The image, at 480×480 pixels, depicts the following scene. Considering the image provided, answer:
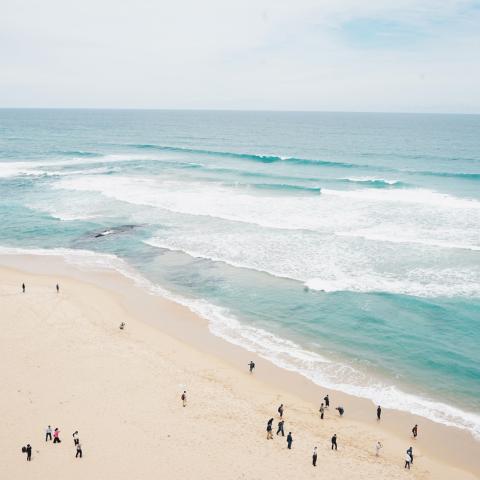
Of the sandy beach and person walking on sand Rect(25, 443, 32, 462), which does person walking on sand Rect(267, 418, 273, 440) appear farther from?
person walking on sand Rect(25, 443, 32, 462)

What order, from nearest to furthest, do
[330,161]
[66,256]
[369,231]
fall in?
[66,256]
[369,231]
[330,161]

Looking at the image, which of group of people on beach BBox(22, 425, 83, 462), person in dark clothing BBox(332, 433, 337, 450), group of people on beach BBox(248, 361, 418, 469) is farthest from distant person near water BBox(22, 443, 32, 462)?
person in dark clothing BBox(332, 433, 337, 450)

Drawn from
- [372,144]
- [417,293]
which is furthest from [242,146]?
[417,293]

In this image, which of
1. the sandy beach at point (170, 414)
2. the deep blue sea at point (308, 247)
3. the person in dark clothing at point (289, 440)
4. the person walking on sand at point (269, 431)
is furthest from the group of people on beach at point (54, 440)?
the deep blue sea at point (308, 247)

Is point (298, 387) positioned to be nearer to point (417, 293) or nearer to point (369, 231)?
point (417, 293)

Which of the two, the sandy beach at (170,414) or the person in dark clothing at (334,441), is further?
the person in dark clothing at (334,441)

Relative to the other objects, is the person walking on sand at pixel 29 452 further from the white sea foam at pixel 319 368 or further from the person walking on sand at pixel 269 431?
the white sea foam at pixel 319 368
